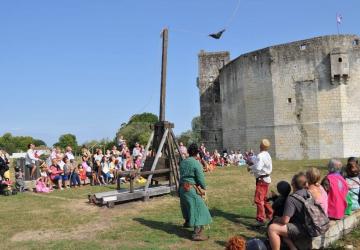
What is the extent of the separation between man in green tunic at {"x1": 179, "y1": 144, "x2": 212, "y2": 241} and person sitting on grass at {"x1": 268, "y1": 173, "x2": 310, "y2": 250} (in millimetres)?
1746

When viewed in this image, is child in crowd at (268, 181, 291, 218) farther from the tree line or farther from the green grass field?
the tree line

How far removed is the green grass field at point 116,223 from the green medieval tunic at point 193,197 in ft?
1.18

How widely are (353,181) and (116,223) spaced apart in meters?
4.50

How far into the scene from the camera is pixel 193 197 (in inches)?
294

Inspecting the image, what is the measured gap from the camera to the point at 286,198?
620cm

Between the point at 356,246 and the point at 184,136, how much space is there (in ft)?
198

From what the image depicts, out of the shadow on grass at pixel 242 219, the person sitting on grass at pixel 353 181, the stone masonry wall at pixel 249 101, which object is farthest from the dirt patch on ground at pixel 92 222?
the stone masonry wall at pixel 249 101

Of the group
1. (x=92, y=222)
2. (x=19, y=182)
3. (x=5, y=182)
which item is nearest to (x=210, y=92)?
(x=19, y=182)

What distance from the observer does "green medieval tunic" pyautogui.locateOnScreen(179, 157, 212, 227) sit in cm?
737

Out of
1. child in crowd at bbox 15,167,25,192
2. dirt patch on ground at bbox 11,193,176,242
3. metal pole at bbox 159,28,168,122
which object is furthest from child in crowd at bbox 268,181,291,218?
child in crowd at bbox 15,167,25,192

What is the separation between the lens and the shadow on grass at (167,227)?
7681 millimetres

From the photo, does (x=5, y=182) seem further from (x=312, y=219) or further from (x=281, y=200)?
(x=312, y=219)

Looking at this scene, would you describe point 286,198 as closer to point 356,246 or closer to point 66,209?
point 356,246

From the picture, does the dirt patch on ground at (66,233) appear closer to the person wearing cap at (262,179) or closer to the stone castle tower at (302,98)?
the person wearing cap at (262,179)
